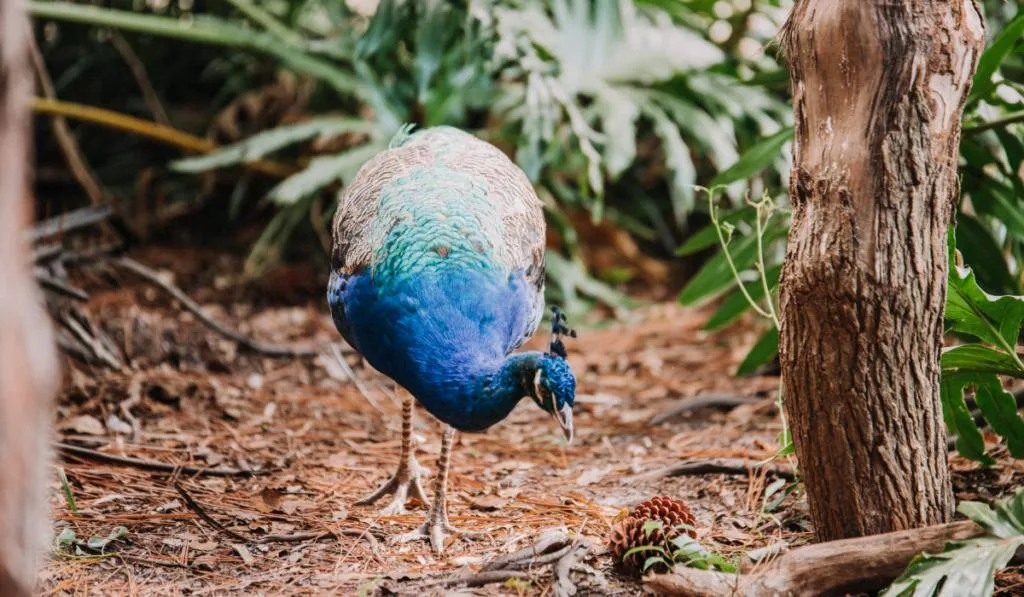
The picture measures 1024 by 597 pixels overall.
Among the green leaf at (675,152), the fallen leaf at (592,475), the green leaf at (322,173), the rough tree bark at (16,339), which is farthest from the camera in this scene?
the green leaf at (322,173)

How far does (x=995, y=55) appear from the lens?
3.37 meters

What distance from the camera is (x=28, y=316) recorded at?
1510mm

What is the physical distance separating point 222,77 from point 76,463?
4408 millimetres

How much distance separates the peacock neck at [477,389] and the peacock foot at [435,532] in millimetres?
403

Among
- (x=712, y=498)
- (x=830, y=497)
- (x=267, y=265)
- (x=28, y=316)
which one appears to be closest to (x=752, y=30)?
(x=267, y=265)

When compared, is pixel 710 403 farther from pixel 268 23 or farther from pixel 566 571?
pixel 268 23

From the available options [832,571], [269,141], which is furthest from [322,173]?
[832,571]

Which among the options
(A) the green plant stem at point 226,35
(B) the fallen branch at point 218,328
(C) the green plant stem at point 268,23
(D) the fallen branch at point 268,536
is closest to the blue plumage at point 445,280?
(D) the fallen branch at point 268,536

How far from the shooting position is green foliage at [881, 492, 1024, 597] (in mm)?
2223

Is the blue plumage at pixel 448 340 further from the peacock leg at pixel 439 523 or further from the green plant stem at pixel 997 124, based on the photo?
the green plant stem at pixel 997 124

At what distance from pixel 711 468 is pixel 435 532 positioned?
3.41ft

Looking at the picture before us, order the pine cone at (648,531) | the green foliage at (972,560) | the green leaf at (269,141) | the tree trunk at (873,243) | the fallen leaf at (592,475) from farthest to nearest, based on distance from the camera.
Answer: the green leaf at (269,141), the fallen leaf at (592,475), the pine cone at (648,531), the tree trunk at (873,243), the green foliage at (972,560)

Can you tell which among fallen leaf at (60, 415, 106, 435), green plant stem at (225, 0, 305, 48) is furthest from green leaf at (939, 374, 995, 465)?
green plant stem at (225, 0, 305, 48)

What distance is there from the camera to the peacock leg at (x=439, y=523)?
3111mm
